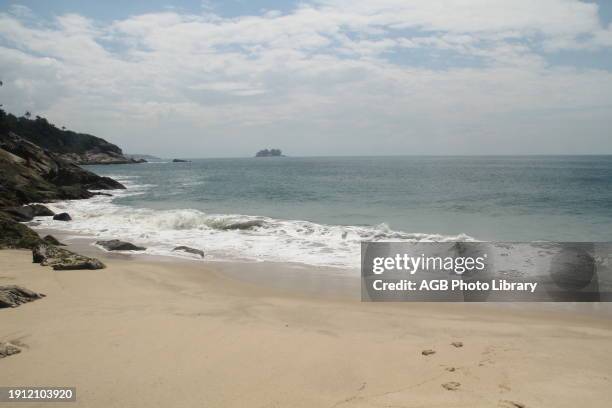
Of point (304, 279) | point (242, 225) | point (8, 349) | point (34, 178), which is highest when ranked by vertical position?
point (34, 178)

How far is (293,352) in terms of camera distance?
5.39m

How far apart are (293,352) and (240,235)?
463 inches

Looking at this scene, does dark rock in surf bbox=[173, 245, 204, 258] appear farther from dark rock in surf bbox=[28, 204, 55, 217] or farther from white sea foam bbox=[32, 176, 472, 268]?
dark rock in surf bbox=[28, 204, 55, 217]

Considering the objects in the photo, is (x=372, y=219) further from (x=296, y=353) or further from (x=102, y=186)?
(x=102, y=186)

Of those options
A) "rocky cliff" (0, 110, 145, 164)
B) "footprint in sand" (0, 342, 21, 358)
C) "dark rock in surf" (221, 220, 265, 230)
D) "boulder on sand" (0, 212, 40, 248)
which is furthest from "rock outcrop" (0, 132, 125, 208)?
"rocky cliff" (0, 110, 145, 164)

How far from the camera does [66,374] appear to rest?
15.3 feet

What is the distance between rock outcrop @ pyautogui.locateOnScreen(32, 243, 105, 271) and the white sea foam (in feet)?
10.7

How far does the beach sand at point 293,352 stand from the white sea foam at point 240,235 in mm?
4770

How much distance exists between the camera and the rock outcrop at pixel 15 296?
22.0 ft

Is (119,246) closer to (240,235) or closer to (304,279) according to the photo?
(240,235)

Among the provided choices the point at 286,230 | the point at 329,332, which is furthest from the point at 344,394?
the point at 286,230

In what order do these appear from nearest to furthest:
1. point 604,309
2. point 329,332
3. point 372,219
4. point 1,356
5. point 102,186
Result: 1. point 1,356
2. point 329,332
3. point 604,309
4. point 372,219
5. point 102,186

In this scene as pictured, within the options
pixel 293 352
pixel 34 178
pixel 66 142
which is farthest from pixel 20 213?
pixel 66 142

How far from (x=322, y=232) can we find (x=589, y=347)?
1180 cm
